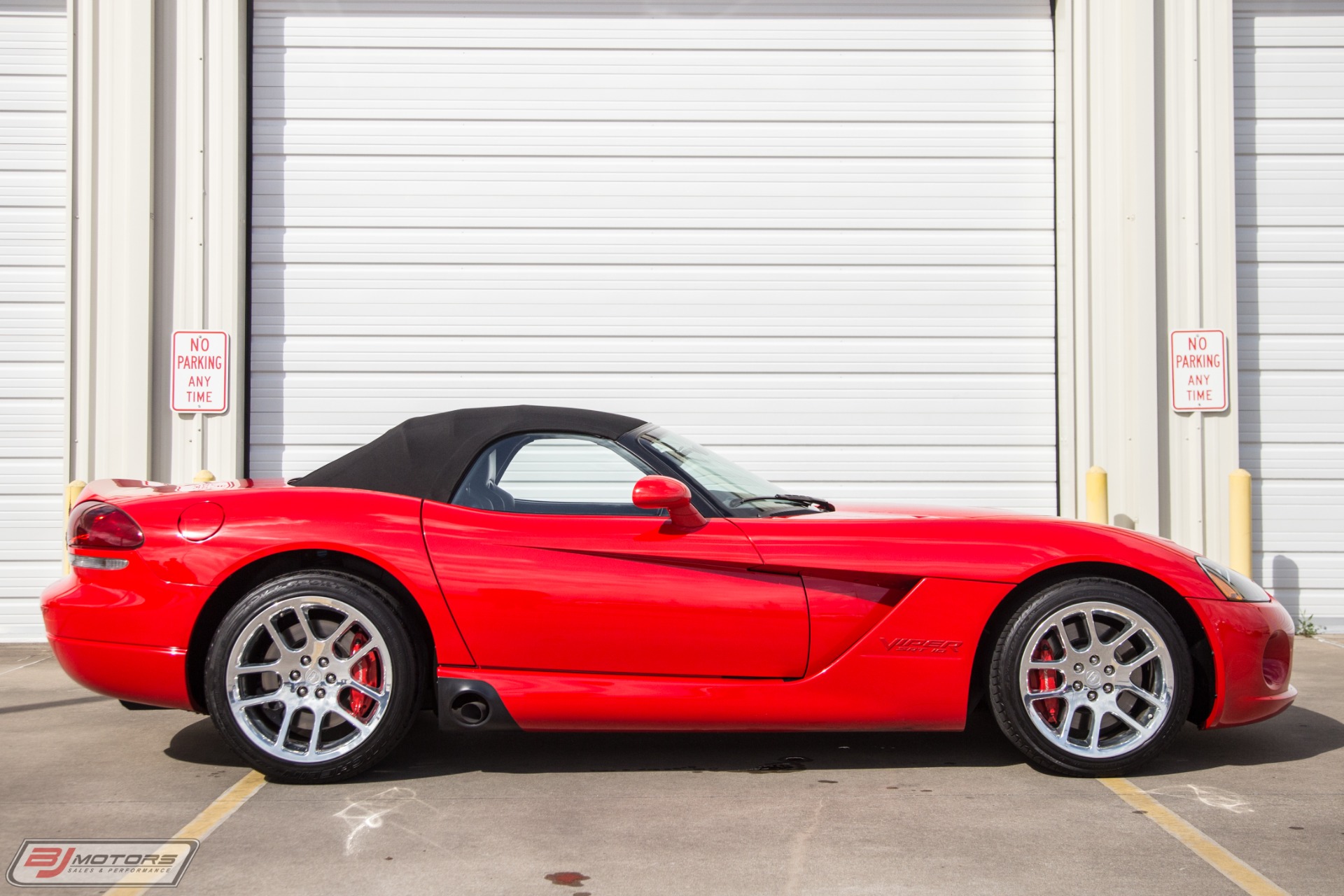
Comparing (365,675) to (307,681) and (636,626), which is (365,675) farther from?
(636,626)

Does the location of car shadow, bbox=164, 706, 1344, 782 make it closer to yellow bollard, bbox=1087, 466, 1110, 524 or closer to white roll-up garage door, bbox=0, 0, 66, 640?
yellow bollard, bbox=1087, 466, 1110, 524

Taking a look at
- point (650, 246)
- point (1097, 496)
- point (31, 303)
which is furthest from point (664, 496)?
point (31, 303)

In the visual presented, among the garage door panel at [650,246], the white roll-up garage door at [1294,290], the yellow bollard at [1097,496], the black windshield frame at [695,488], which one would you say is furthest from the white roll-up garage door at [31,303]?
the white roll-up garage door at [1294,290]

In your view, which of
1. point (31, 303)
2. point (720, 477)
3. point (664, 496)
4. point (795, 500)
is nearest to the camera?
point (664, 496)

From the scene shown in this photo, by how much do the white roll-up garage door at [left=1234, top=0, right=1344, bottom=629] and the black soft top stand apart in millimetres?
5345

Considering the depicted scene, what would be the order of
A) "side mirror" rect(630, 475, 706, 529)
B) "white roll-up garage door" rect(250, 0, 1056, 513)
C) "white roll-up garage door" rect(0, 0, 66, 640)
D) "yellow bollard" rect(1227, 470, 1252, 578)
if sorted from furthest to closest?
"white roll-up garage door" rect(250, 0, 1056, 513) < "white roll-up garage door" rect(0, 0, 66, 640) < "yellow bollard" rect(1227, 470, 1252, 578) < "side mirror" rect(630, 475, 706, 529)

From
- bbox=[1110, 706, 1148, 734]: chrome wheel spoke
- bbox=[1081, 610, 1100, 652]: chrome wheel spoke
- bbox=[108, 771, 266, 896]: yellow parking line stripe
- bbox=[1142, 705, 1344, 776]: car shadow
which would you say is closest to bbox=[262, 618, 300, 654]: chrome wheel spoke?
bbox=[108, 771, 266, 896]: yellow parking line stripe

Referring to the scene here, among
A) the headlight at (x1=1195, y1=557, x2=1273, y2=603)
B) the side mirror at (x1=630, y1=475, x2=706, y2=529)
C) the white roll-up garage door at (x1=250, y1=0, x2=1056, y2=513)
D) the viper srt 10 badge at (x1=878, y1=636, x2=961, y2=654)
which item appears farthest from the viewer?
the white roll-up garage door at (x1=250, y1=0, x2=1056, y2=513)

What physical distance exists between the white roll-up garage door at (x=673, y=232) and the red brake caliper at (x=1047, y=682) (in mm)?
3894

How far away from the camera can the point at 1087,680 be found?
12.1 feet

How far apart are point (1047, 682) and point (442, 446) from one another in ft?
6.91

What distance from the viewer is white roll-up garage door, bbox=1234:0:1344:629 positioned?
7582mm

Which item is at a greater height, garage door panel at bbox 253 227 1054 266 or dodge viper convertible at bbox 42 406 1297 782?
garage door panel at bbox 253 227 1054 266

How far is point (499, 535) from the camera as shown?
3.71m
